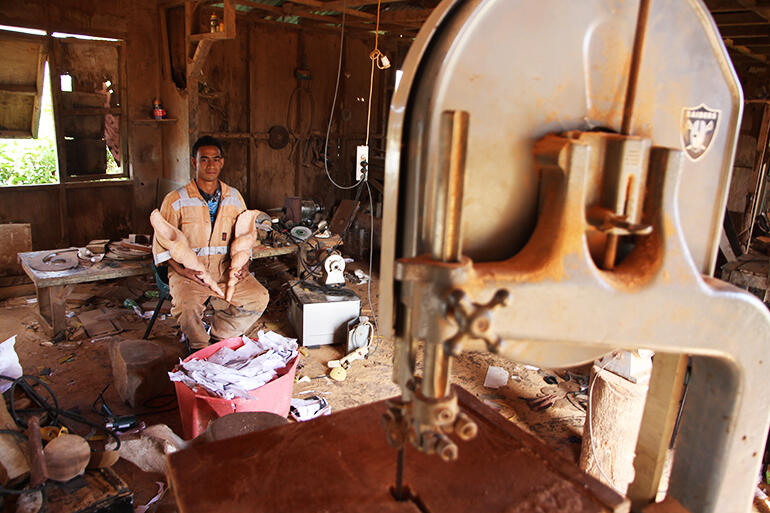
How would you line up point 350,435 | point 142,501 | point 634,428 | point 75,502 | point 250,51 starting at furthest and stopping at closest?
point 250,51 → point 634,428 → point 142,501 → point 75,502 → point 350,435

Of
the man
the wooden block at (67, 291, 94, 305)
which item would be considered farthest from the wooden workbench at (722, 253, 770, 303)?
the wooden block at (67, 291, 94, 305)

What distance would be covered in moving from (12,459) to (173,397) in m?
1.58

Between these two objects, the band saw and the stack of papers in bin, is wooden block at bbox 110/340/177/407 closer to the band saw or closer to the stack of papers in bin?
the stack of papers in bin

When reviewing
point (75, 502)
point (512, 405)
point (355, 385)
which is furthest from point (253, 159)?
point (75, 502)

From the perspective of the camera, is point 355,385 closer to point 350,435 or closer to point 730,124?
point 350,435

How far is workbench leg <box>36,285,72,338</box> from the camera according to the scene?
4.48 meters

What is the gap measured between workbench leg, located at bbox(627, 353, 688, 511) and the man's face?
3.63 metres

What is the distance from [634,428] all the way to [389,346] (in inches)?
89.5

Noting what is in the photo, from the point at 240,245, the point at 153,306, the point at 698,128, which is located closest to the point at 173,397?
the point at 240,245

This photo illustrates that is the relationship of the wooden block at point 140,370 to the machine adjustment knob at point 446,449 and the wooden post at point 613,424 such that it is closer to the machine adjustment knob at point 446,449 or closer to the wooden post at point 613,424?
the wooden post at point 613,424

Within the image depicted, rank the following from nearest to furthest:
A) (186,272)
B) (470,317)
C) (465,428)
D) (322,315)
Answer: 1. (470,317)
2. (465,428)
3. (186,272)
4. (322,315)

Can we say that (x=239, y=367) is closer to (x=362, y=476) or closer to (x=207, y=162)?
(x=207, y=162)

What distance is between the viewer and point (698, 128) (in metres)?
1.00

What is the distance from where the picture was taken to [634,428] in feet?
10.2
